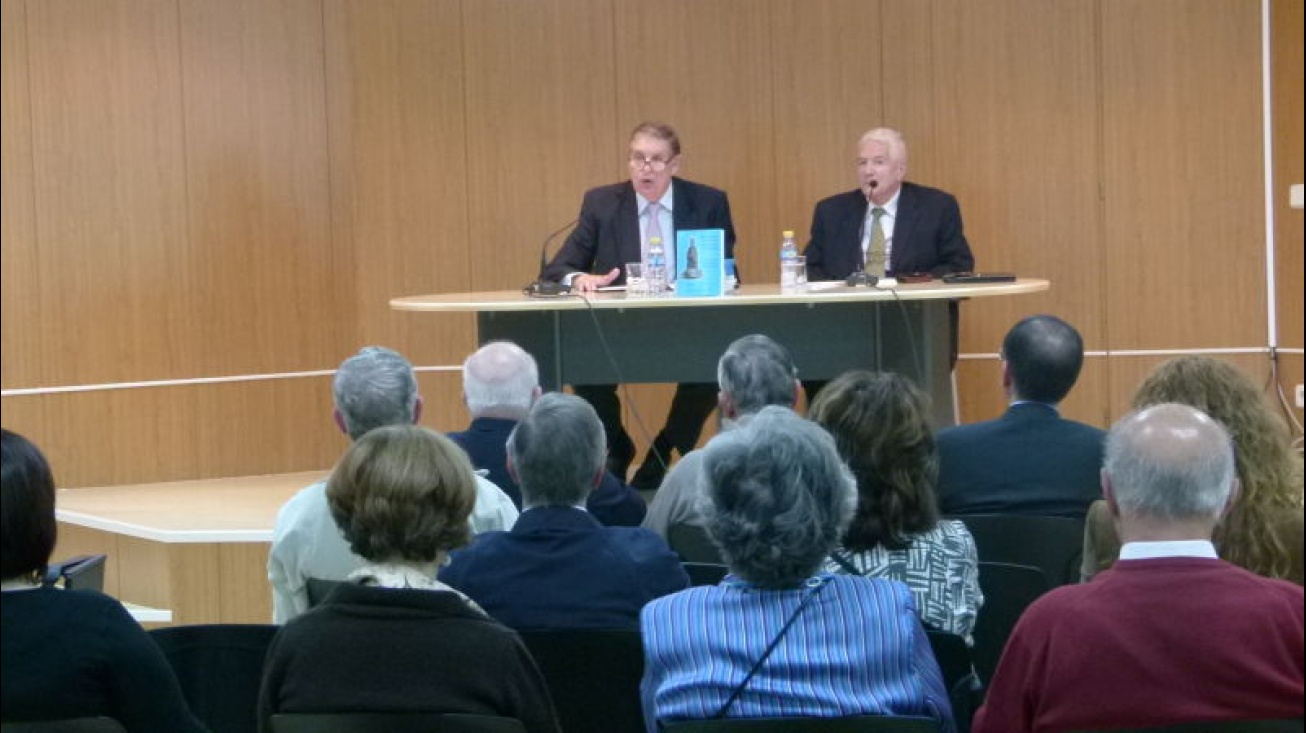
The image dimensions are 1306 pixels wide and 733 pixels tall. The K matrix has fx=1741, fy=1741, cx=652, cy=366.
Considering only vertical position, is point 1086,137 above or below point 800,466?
above

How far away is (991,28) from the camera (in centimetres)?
778

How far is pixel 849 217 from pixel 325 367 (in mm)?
2584

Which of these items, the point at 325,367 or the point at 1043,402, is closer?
the point at 1043,402

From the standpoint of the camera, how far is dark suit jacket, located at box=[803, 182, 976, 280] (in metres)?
6.96

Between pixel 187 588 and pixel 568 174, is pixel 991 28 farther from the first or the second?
pixel 187 588

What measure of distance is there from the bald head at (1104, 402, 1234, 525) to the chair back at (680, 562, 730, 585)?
3.35ft

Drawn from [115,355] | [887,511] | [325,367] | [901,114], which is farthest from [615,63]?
[887,511]

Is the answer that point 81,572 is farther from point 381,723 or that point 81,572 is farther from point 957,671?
point 957,671

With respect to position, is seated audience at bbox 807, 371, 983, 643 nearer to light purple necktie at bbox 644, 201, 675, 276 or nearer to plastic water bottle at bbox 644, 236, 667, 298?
plastic water bottle at bbox 644, 236, 667, 298

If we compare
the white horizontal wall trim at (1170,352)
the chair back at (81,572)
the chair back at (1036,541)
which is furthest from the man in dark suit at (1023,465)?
the white horizontal wall trim at (1170,352)

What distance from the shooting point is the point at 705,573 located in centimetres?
331

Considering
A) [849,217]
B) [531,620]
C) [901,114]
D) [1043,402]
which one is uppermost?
[901,114]

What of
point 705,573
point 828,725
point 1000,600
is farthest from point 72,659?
point 1000,600

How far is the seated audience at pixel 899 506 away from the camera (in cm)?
303
